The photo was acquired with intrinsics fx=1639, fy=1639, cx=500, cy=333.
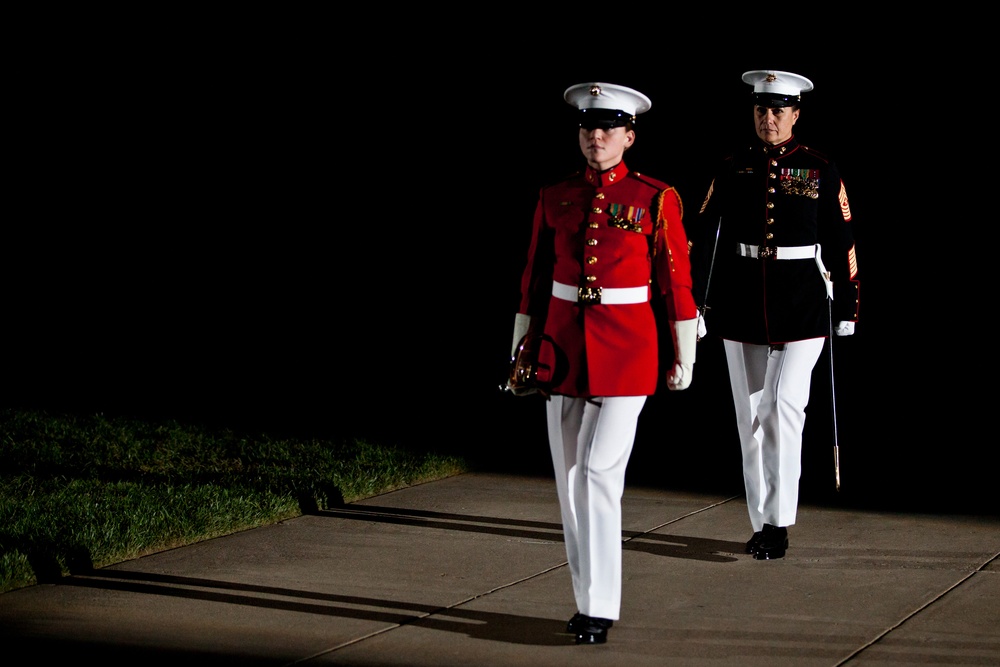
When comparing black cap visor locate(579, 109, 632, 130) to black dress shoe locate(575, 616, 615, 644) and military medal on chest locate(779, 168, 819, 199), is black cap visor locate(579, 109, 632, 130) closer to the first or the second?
military medal on chest locate(779, 168, 819, 199)

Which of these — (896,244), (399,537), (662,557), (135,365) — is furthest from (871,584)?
(135,365)

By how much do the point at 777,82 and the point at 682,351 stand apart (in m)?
1.73

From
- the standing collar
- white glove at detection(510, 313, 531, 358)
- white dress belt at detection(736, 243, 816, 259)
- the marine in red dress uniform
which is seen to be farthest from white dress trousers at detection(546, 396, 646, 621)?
the standing collar

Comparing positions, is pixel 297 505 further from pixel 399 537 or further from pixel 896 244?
pixel 896 244

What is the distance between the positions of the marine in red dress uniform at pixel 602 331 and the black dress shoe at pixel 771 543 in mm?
1450

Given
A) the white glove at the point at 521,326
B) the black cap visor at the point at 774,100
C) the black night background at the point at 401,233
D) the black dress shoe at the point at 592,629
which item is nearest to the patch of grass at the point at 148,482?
the black night background at the point at 401,233

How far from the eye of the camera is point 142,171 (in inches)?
563

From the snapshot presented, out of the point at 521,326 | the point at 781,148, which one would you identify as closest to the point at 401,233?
the point at 781,148

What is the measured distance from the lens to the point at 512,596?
6.17 meters

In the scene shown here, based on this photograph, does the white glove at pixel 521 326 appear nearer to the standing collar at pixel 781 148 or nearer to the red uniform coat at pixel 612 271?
the red uniform coat at pixel 612 271

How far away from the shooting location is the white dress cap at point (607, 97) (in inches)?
216

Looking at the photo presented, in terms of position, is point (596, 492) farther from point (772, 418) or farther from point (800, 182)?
point (800, 182)

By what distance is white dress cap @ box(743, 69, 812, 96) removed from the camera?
680 centimetres

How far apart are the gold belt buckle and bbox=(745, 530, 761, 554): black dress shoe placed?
5.90 feet
